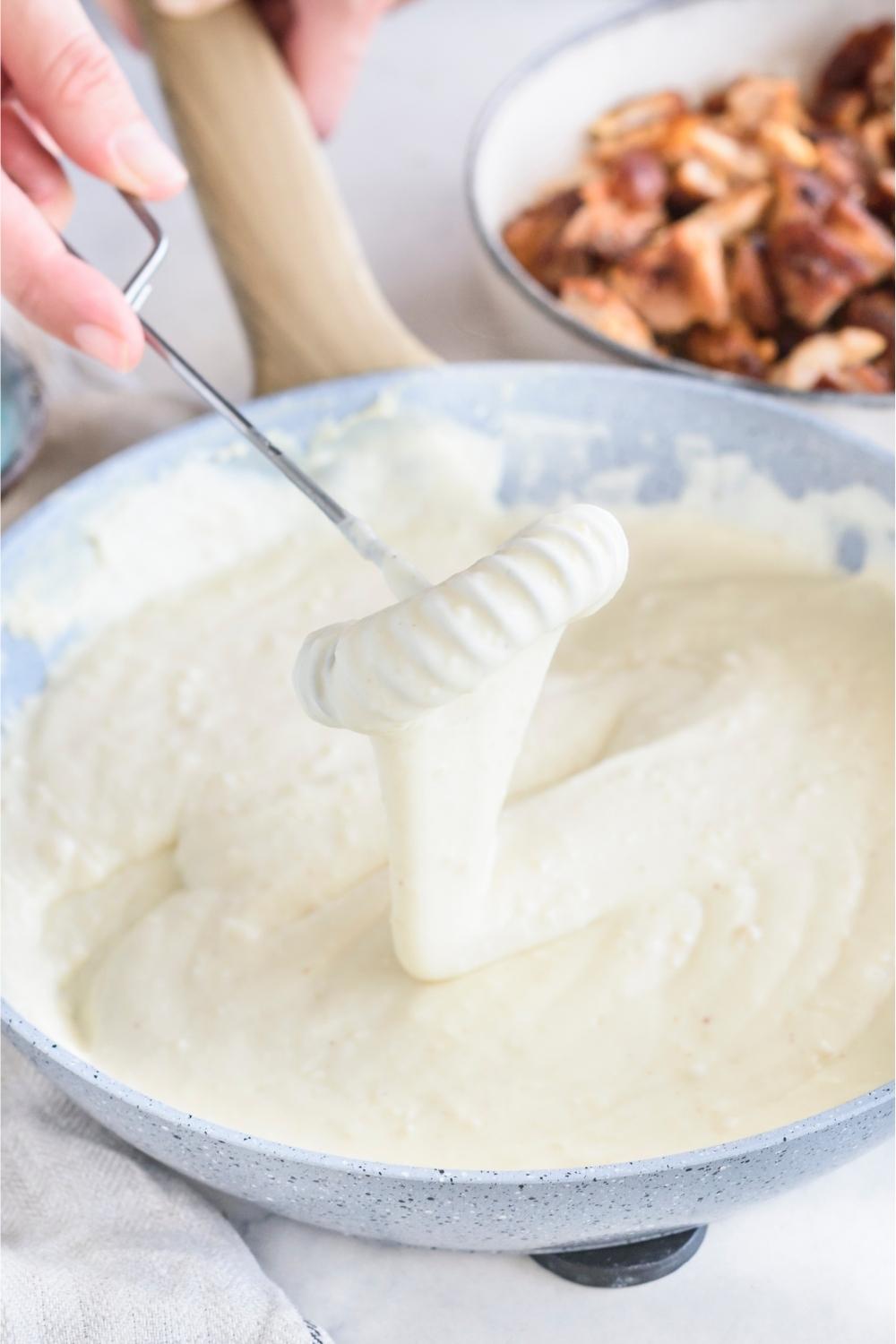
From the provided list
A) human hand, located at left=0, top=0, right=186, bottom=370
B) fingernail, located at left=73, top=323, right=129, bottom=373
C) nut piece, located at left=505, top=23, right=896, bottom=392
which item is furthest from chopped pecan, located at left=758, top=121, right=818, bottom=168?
fingernail, located at left=73, top=323, right=129, bottom=373

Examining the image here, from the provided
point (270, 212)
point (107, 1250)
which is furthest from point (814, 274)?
point (107, 1250)

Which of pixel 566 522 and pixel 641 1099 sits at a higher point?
pixel 566 522

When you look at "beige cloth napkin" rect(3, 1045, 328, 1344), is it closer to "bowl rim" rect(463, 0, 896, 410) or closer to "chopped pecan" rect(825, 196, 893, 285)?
"bowl rim" rect(463, 0, 896, 410)

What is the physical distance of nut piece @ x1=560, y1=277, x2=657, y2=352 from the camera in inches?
53.4

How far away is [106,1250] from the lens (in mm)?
826

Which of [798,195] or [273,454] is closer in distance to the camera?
[273,454]

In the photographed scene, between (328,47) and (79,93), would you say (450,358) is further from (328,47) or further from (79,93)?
(79,93)

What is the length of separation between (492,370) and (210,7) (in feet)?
1.37

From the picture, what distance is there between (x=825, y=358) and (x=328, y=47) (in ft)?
1.83

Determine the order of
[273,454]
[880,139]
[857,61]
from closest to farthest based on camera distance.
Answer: [273,454]
[880,139]
[857,61]

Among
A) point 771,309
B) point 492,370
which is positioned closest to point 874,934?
point 492,370

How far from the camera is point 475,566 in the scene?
0.73 m

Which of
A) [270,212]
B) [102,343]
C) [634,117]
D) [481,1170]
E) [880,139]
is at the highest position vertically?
[102,343]

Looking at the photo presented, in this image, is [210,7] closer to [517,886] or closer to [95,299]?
[95,299]
